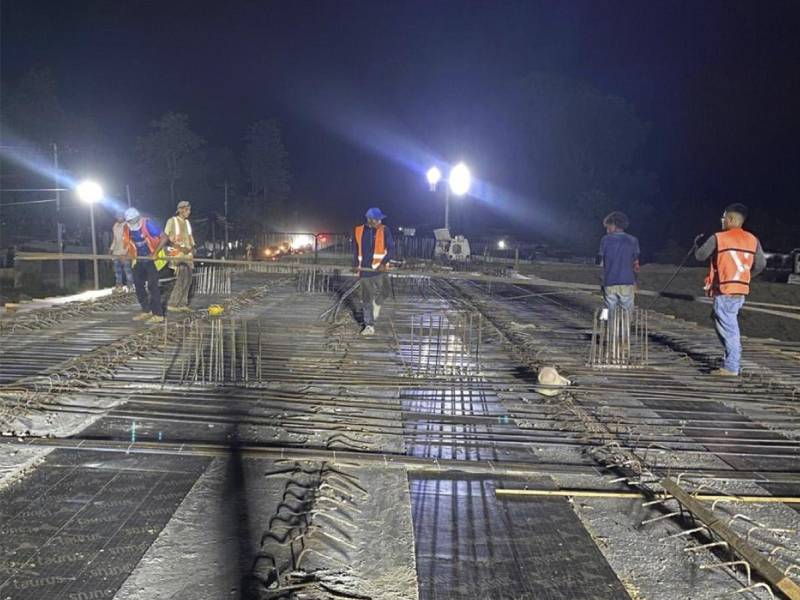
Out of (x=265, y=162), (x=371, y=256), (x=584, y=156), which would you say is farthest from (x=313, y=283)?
(x=265, y=162)

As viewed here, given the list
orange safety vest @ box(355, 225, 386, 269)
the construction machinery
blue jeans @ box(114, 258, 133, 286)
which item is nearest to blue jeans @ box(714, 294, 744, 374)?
orange safety vest @ box(355, 225, 386, 269)

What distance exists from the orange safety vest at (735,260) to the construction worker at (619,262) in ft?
3.93

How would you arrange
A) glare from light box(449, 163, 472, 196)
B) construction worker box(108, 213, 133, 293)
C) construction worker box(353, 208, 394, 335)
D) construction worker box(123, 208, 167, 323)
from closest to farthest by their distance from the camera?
1. construction worker box(353, 208, 394, 335)
2. construction worker box(123, 208, 167, 323)
3. construction worker box(108, 213, 133, 293)
4. glare from light box(449, 163, 472, 196)

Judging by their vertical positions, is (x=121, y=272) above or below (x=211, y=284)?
above

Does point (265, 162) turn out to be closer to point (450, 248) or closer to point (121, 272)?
point (450, 248)

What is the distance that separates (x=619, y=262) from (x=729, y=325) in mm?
1449

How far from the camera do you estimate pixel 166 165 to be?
1682 inches

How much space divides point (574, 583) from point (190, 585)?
1496mm

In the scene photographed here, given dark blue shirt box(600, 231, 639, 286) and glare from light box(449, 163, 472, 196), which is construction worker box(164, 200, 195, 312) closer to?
dark blue shirt box(600, 231, 639, 286)

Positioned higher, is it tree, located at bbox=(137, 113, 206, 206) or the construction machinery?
tree, located at bbox=(137, 113, 206, 206)

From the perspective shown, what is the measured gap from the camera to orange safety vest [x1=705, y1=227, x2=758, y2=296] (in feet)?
19.5

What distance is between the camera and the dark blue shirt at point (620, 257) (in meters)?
7.15

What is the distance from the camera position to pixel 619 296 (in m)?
7.22

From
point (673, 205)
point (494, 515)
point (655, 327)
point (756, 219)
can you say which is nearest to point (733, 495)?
point (494, 515)
